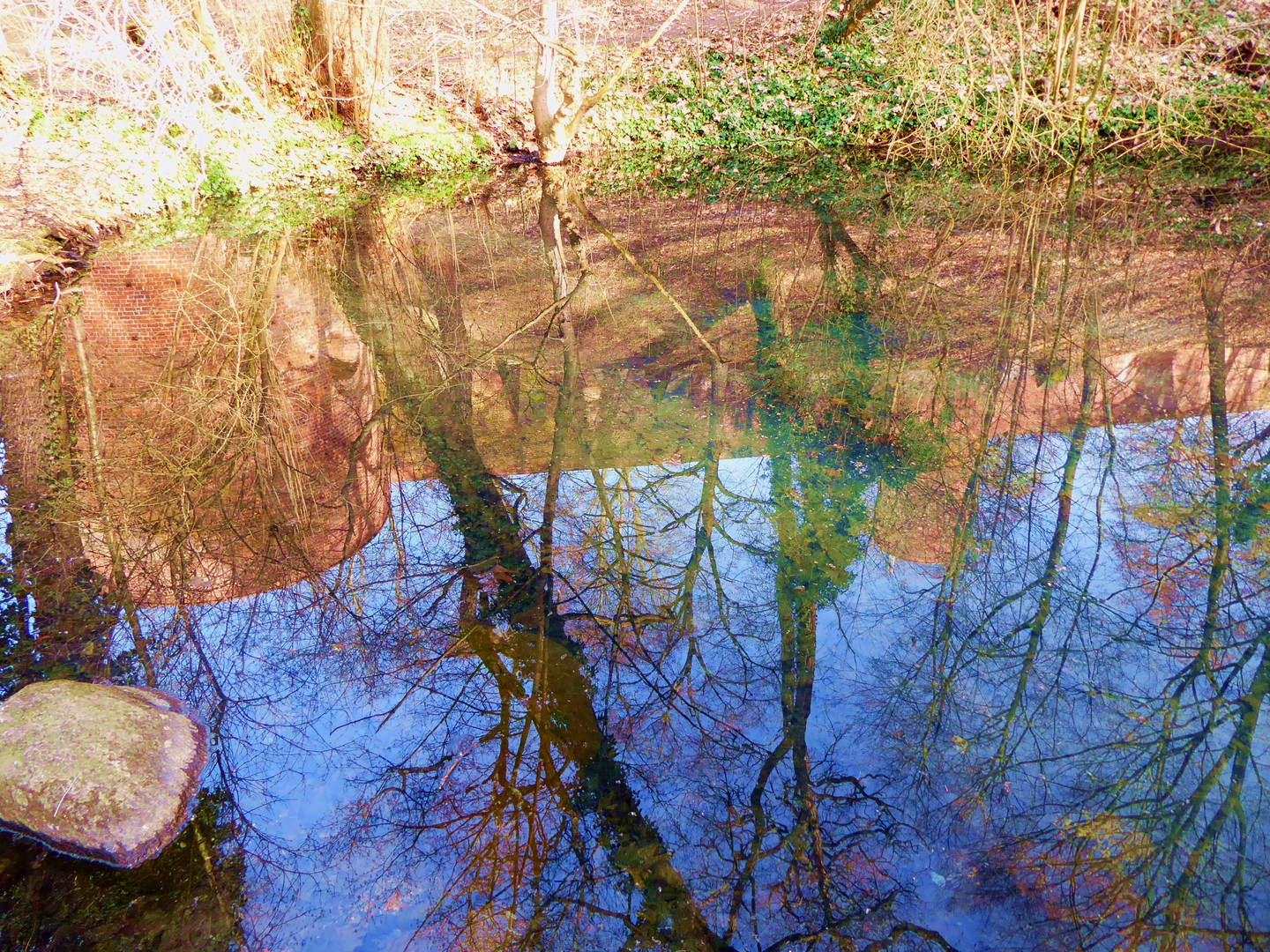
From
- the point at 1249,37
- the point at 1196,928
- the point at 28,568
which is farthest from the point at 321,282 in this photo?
the point at 1249,37

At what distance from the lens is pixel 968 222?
9.02 meters

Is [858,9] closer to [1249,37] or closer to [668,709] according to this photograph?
[1249,37]

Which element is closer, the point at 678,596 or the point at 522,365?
the point at 678,596

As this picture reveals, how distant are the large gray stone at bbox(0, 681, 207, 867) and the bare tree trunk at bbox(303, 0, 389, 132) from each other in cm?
1032

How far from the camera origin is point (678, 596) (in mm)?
4223

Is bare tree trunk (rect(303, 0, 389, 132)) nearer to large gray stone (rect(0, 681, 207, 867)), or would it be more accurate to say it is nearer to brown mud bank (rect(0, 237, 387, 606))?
brown mud bank (rect(0, 237, 387, 606))

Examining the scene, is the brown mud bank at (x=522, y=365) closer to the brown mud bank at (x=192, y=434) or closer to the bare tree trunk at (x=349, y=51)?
the brown mud bank at (x=192, y=434)

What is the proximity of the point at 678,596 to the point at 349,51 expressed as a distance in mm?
10625

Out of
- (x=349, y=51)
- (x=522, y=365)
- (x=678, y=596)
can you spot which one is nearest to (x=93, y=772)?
(x=678, y=596)

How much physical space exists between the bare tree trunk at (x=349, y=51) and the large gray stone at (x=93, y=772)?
33.9ft

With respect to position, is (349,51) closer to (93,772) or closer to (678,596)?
(678,596)

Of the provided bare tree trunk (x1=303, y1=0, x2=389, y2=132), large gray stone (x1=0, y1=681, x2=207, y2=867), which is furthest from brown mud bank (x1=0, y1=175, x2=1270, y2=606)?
bare tree trunk (x1=303, y1=0, x2=389, y2=132)

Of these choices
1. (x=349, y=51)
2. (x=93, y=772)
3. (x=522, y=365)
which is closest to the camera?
(x=93, y=772)

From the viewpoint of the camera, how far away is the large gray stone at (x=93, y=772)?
2990mm
